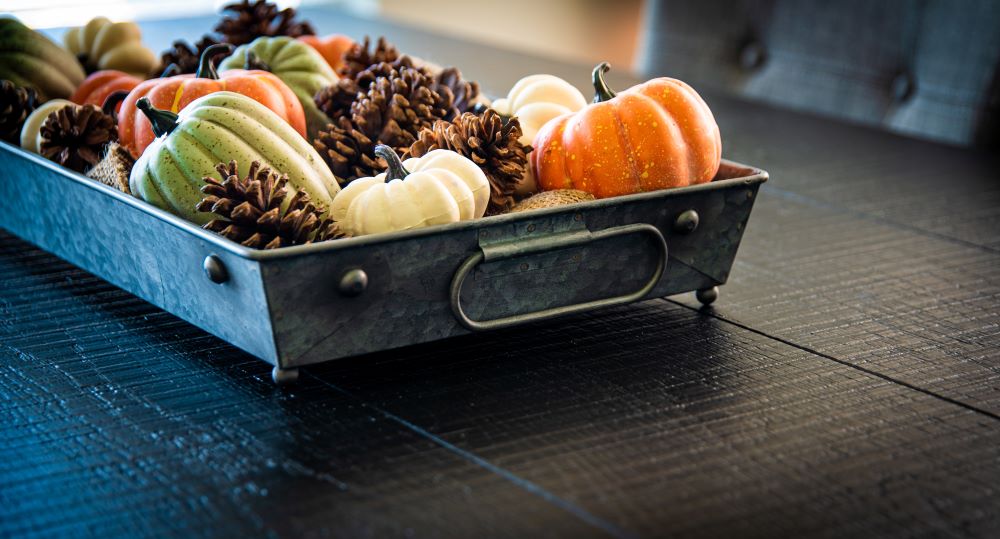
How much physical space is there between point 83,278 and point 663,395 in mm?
520

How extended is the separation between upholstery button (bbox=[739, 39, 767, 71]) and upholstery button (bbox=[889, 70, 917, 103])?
297mm

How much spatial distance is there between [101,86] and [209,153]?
1.16 ft

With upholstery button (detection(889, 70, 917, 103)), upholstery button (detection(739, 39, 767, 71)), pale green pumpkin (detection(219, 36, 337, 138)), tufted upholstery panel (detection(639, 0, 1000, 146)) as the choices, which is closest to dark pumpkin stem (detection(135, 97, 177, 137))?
pale green pumpkin (detection(219, 36, 337, 138))

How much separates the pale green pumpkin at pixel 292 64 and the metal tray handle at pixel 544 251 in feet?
1.25

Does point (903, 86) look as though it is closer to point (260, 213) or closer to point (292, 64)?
point (292, 64)

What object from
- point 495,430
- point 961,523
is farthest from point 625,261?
point 961,523

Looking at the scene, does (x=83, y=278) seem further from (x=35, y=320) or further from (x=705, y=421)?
(x=705, y=421)

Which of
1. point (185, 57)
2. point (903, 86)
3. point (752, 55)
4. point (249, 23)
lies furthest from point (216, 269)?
point (752, 55)

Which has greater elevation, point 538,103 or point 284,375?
point 538,103

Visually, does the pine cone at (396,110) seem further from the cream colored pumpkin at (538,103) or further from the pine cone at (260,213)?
the pine cone at (260,213)

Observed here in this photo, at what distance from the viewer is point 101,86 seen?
3.74 ft

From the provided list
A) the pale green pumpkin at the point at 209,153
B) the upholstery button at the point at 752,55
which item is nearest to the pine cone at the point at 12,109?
the pale green pumpkin at the point at 209,153

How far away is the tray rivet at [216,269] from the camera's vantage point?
0.73m

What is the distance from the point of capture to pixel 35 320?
2.87ft
